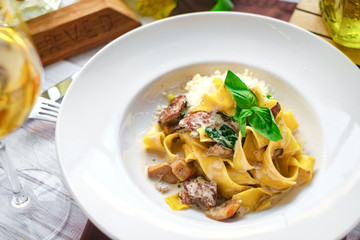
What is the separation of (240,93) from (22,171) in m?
1.35

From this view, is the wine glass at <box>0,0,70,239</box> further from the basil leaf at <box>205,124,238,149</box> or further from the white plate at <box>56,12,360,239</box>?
the basil leaf at <box>205,124,238,149</box>

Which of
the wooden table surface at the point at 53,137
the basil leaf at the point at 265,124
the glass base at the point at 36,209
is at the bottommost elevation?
the glass base at the point at 36,209

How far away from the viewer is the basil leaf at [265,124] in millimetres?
2369

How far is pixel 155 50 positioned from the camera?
9.94 ft

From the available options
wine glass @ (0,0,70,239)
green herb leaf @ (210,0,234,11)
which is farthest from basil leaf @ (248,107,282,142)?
green herb leaf @ (210,0,234,11)

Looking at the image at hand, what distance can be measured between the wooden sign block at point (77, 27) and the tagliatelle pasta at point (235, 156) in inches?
42.5

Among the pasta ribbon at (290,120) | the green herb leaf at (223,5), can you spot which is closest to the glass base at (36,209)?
the pasta ribbon at (290,120)

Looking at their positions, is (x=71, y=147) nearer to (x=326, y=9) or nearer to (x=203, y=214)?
(x=203, y=214)

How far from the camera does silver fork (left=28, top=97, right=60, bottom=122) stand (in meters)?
2.83

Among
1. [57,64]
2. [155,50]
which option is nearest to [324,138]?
[155,50]

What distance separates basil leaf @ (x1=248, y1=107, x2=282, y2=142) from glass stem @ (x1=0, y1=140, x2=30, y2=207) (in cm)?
123

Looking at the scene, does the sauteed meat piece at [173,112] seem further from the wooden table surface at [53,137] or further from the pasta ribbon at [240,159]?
the wooden table surface at [53,137]

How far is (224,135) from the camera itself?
2.50 m

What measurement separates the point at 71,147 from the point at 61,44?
1183mm
